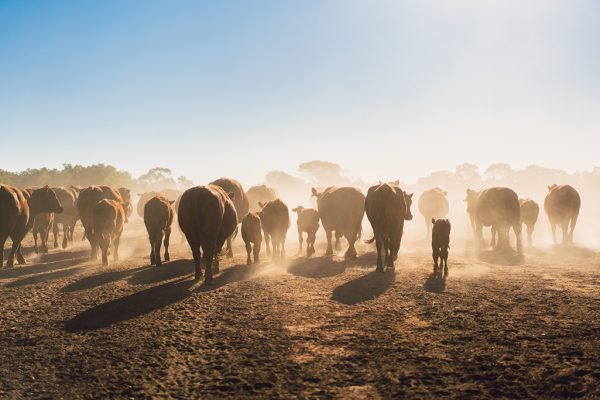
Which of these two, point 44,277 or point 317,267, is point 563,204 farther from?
point 44,277

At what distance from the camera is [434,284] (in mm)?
8398

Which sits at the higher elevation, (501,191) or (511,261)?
(501,191)

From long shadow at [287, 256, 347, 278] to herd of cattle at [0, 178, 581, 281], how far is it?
1105mm

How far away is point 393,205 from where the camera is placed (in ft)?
34.7

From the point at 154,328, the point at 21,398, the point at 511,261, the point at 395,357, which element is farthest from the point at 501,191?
the point at 21,398

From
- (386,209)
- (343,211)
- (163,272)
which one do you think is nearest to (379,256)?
(386,209)

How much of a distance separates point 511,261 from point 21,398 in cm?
1344

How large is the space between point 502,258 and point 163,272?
37.7 feet

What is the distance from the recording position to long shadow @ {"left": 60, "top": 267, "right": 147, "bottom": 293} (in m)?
8.20

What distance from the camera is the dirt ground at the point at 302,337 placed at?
3904 millimetres

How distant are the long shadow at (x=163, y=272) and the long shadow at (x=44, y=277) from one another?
190 centimetres

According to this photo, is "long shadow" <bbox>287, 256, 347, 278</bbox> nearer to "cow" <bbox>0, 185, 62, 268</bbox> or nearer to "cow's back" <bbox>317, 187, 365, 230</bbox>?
"cow's back" <bbox>317, 187, 365, 230</bbox>

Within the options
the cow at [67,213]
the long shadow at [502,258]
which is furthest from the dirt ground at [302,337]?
the cow at [67,213]

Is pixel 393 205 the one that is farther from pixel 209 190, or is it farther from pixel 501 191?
pixel 501 191
